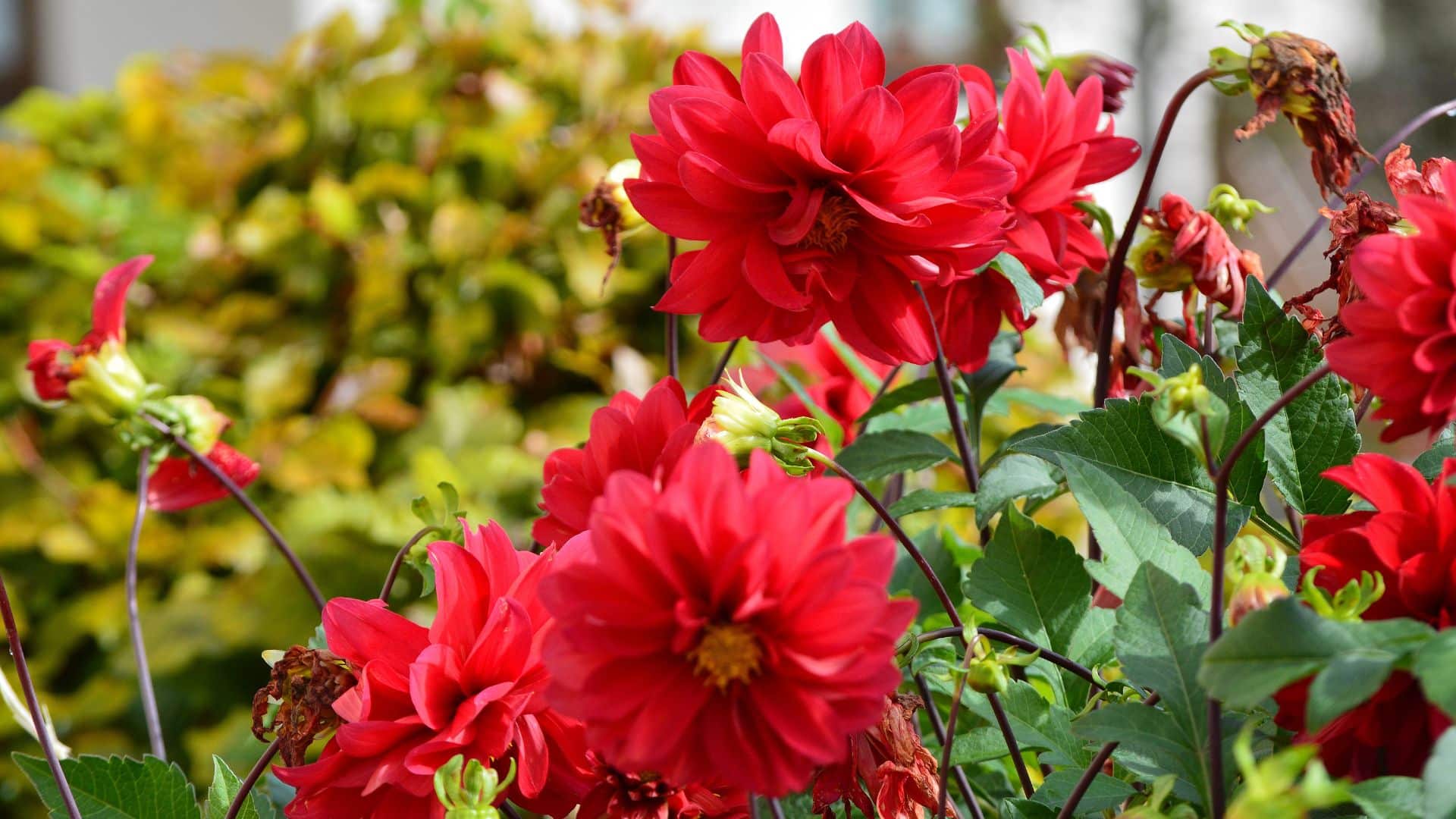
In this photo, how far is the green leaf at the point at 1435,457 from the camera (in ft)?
1.24

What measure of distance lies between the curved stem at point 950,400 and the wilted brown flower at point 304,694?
0.64 feet

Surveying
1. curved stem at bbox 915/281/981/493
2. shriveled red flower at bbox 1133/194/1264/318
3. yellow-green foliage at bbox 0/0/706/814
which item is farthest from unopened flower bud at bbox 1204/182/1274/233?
yellow-green foliage at bbox 0/0/706/814

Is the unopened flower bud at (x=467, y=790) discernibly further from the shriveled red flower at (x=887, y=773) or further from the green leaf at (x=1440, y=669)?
the green leaf at (x=1440, y=669)

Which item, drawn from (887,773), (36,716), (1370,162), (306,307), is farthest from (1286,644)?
(306,307)

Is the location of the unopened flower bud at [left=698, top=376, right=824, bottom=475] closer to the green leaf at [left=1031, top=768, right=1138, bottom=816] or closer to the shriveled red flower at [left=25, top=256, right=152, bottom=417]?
the green leaf at [left=1031, top=768, right=1138, bottom=816]

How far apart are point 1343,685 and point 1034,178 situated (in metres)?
0.22

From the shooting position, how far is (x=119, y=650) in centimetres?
147

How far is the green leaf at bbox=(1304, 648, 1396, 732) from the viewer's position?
25 centimetres

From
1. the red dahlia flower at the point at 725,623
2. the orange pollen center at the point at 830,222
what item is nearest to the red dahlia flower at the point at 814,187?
the orange pollen center at the point at 830,222

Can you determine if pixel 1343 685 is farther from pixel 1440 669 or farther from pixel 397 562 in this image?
pixel 397 562

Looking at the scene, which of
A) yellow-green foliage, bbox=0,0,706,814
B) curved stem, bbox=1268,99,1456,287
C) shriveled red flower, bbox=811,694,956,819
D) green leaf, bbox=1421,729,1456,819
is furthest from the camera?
yellow-green foliage, bbox=0,0,706,814

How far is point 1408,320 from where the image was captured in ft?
0.90

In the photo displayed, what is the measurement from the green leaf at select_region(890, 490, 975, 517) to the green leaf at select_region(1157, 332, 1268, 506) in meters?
0.09

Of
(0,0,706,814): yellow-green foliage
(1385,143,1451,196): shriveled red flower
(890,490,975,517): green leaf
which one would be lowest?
(0,0,706,814): yellow-green foliage
